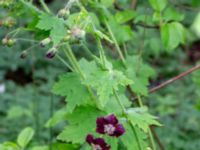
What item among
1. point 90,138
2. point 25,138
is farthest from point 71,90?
point 25,138

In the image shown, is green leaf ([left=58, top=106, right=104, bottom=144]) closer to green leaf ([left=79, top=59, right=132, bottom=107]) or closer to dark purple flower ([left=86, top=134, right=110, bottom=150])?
dark purple flower ([left=86, top=134, right=110, bottom=150])

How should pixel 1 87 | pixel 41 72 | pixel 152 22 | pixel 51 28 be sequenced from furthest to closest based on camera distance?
pixel 41 72
pixel 1 87
pixel 152 22
pixel 51 28

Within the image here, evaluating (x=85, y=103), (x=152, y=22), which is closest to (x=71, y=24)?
(x=85, y=103)

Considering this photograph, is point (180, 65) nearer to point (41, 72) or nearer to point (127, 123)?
point (41, 72)

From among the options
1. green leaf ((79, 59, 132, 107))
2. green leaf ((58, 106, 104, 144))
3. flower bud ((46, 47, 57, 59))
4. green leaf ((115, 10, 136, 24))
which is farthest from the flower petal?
green leaf ((115, 10, 136, 24))

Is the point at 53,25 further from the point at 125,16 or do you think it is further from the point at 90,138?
the point at 125,16

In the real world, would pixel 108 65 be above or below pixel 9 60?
above
